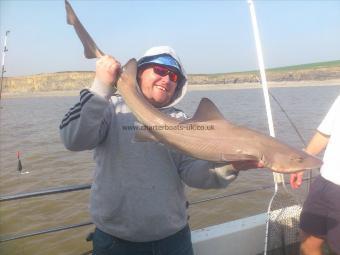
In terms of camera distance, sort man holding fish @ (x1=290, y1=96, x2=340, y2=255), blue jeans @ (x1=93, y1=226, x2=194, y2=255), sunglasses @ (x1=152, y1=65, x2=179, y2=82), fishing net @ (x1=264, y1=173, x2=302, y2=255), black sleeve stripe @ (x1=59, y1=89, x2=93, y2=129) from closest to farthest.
Result: black sleeve stripe @ (x1=59, y1=89, x2=93, y2=129), blue jeans @ (x1=93, y1=226, x2=194, y2=255), sunglasses @ (x1=152, y1=65, x2=179, y2=82), man holding fish @ (x1=290, y1=96, x2=340, y2=255), fishing net @ (x1=264, y1=173, x2=302, y2=255)

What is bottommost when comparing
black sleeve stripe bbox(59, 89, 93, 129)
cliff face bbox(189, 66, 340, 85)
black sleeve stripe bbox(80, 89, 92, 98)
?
cliff face bbox(189, 66, 340, 85)

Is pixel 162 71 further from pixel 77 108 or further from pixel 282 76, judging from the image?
pixel 282 76

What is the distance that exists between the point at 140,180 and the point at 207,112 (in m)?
0.66

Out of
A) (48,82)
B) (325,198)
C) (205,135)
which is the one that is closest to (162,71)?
(205,135)

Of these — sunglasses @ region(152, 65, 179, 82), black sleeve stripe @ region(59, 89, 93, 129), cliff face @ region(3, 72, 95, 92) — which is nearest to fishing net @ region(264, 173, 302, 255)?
sunglasses @ region(152, 65, 179, 82)

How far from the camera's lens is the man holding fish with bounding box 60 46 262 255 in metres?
2.57

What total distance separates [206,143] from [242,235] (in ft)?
7.93

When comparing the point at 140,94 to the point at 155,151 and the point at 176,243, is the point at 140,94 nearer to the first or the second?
the point at 155,151

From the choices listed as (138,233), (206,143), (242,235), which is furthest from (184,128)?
(242,235)

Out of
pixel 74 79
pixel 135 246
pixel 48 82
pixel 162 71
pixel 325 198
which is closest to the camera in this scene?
pixel 135 246

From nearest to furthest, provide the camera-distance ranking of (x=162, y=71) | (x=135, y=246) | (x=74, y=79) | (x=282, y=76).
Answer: (x=135, y=246)
(x=162, y=71)
(x=282, y=76)
(x=74, y=79)

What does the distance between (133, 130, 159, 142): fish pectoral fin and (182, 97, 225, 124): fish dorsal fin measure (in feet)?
0.85

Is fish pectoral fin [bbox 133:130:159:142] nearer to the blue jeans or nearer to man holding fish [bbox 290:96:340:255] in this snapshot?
the blue jeans

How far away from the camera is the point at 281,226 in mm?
4660
